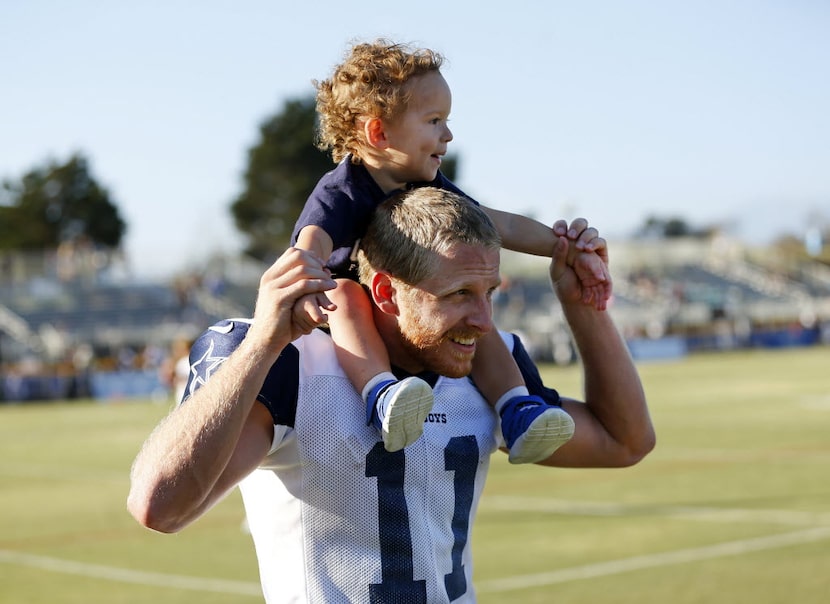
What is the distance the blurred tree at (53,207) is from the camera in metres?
72.4

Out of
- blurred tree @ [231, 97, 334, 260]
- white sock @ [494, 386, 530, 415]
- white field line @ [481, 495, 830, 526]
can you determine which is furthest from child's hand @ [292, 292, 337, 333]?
blurred tree @ [231, 97, 334, 260]

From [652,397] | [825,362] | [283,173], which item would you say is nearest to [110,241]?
[283,173]

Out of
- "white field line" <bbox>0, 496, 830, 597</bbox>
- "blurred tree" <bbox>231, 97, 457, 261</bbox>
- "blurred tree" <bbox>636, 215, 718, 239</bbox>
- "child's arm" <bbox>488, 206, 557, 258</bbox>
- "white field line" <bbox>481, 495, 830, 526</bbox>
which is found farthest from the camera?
"blurred tree" <bbox>636, 215, 718, 239</bbox>

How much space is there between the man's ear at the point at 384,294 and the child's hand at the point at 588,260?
70 centimetres

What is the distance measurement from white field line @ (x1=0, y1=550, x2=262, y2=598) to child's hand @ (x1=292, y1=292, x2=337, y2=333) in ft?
21.1

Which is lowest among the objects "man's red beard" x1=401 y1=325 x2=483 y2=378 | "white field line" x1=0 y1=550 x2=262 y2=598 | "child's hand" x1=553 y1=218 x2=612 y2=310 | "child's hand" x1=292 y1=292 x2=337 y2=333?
"white field line" x1=0 y1=550 x2=262 y2=598

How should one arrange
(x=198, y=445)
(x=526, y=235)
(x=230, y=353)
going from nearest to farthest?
(x=198, y=445) → (x=230, y=353) → (x=526, y=235)

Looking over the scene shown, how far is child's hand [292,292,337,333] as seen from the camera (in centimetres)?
280

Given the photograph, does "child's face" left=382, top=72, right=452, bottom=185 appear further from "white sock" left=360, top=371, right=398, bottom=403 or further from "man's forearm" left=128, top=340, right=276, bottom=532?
"man's forearm" left=128, top=340, right=276, bottom=532

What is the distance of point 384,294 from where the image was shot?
333 centimetres

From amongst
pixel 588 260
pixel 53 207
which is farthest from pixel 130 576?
pixel 53 207

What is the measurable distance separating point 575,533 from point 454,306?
26.4 feet

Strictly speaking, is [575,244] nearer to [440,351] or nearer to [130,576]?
[440,351]

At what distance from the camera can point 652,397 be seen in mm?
26641
